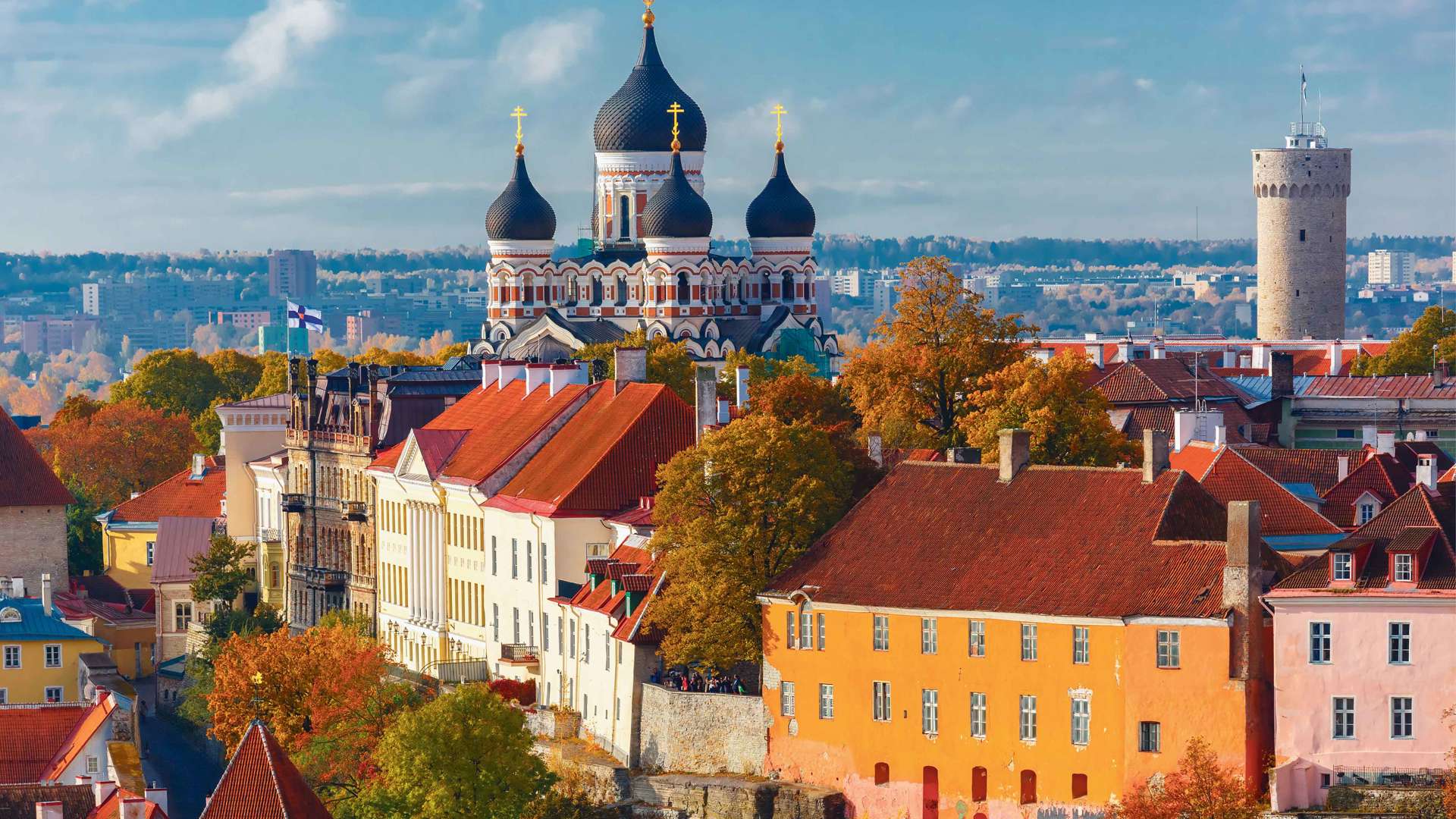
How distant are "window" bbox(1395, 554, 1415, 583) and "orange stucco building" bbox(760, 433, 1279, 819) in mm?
2517

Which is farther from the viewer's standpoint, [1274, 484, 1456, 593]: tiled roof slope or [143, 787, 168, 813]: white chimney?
[143, 787, 168, 813]: white chimney

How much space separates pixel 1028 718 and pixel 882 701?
151 inches

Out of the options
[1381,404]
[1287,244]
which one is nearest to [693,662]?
Result: [1381,404]

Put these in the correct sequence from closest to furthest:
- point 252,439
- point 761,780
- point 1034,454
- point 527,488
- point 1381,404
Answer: point 761,780 → point 1034,454 → point 527,488 → point 1381,404 → point 252,439

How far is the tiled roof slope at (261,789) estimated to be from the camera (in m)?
66.3

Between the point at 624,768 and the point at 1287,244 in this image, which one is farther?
the point at 1287,244

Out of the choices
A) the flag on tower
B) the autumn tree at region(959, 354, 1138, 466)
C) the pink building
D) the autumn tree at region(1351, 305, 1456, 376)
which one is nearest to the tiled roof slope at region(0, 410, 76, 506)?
the flag on tower

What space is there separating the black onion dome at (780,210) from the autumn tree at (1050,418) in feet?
282

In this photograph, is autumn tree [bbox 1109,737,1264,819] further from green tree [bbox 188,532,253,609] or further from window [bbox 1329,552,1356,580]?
green tree [bbox 188,532,253,609]

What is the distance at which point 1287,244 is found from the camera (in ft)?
614

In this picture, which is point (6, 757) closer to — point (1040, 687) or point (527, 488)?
point (527, 488)

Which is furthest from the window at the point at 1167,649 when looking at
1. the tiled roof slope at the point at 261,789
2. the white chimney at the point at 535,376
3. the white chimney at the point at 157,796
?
the white chimney at the point at 535,376

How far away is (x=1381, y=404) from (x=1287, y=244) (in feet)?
240

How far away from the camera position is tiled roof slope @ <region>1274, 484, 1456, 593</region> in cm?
6341
